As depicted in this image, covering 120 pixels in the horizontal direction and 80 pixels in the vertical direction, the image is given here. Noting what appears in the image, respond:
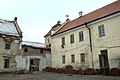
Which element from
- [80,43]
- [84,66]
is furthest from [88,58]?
[80,43]

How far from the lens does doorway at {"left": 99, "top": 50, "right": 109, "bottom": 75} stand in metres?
16.7

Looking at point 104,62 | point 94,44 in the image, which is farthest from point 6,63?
point 104,62

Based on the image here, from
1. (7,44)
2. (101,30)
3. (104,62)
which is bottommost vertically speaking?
(104,62)

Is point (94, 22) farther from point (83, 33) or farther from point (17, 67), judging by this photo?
point (17, 67)

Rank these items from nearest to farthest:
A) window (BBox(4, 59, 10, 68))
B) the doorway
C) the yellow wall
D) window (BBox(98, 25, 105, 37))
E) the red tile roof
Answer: the yellow wall
the doorway
window (BBox(98, 25, 105, 37))
the red tile roof
window (BBox(4, 59, 10, 68))

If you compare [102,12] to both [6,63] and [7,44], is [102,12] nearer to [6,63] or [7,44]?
[7,44]

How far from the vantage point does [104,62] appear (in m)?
17.5

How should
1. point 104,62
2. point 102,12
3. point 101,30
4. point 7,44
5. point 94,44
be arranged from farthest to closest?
point 7,44 < point 102,12 < point 94,44 < point 101,30 < point 104,62

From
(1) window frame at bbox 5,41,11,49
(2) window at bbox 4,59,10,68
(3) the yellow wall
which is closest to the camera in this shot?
(3) the yellow wall

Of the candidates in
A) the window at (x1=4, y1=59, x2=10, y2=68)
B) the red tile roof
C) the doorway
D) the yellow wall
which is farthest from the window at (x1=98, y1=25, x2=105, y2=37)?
the window at (x1=4, y1=59, x2=10, y2=68)

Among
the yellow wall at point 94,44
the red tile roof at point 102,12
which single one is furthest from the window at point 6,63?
the red tile roof at point 102,12

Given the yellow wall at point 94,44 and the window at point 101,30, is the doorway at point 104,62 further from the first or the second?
the window at point 101,30

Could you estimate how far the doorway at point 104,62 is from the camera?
16712mm

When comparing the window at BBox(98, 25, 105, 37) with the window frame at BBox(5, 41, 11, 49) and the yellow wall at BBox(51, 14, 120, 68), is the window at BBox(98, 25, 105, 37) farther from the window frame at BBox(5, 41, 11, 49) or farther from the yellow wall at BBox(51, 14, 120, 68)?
the window frame at BBox(5, 41, 11, 49)
